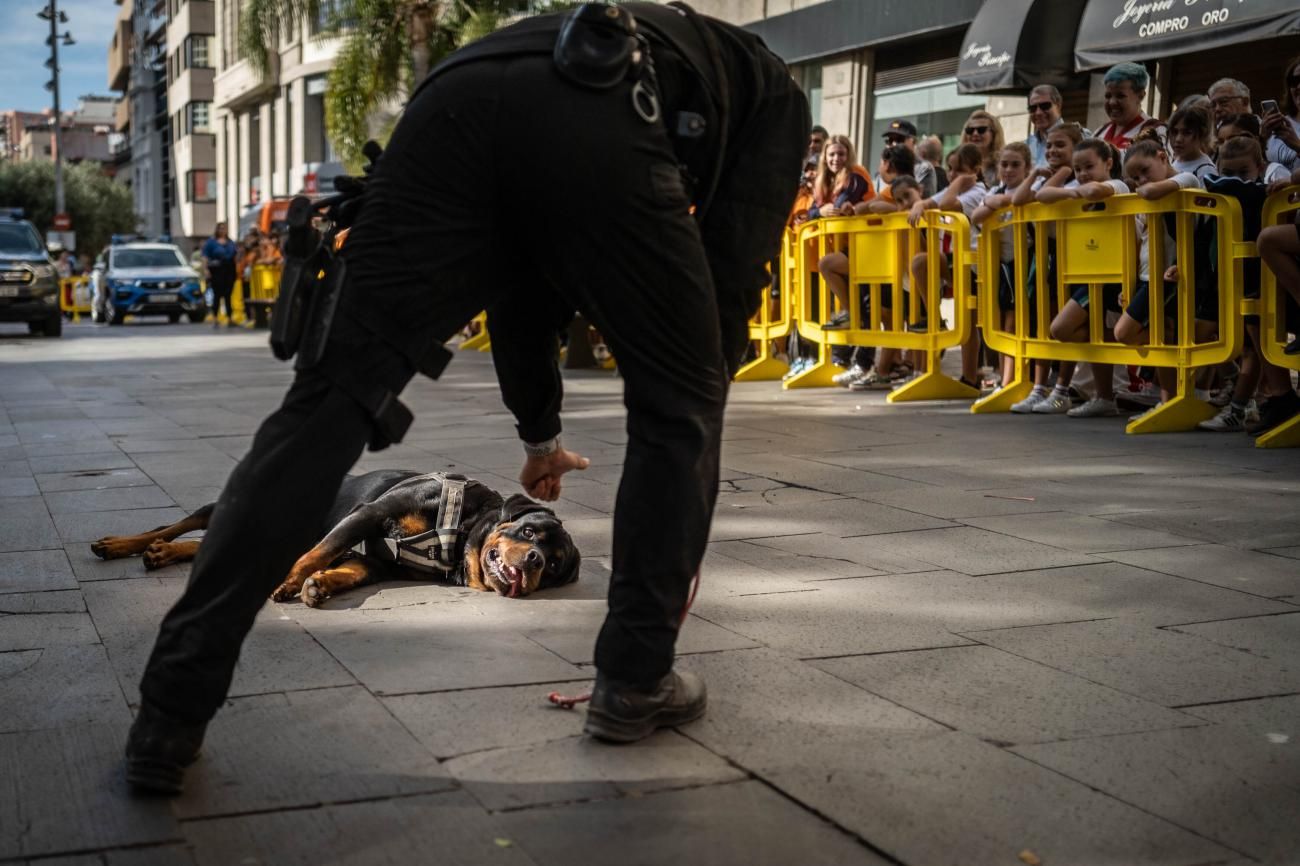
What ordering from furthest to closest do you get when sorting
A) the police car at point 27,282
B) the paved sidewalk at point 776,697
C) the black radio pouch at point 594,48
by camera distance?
the police car at point 27,282, the black radio pouch at point 594,48, the paved sidewalk at point 776,697

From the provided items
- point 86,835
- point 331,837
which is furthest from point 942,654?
point 86,835

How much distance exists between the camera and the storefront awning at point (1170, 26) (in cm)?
1322

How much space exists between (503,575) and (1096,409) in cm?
574

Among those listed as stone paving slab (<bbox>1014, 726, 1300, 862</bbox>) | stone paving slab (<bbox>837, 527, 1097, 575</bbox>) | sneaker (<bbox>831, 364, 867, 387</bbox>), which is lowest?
stone paving slab (<bbox>1014, 726, 1300, 862</bbox>)

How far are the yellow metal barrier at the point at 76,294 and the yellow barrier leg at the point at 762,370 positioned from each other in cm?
2787

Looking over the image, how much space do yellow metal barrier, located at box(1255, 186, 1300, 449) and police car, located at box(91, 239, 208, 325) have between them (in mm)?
26989

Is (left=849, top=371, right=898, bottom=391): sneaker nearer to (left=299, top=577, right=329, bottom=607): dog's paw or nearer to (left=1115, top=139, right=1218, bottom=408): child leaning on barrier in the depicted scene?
(left=1115, top=139, right=1218, bottom=408): child leaning on barrier

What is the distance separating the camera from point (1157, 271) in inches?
329

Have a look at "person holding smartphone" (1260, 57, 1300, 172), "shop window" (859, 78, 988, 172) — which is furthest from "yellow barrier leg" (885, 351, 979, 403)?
"shop window" (859, 78, 988, 172)

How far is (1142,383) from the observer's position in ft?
33.3

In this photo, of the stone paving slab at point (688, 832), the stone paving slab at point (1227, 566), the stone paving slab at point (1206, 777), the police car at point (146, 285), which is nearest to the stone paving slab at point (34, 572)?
the stone paving slab at point (688, 832)

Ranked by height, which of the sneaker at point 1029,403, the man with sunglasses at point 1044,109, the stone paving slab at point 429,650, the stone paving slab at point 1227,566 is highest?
the man with sunglasses at point 1044,109

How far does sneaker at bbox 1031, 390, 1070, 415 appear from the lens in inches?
370

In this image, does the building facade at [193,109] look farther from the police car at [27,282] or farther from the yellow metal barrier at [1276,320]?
the yellow metal barrier at [1276,320]
